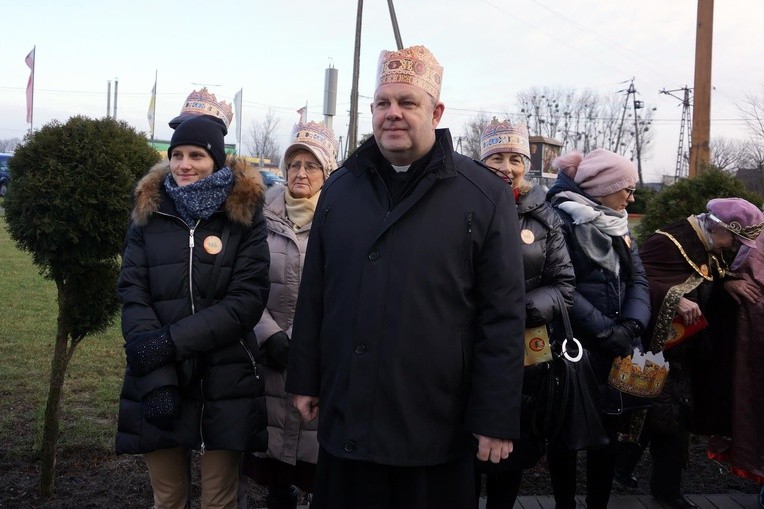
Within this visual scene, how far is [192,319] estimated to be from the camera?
9.89ft

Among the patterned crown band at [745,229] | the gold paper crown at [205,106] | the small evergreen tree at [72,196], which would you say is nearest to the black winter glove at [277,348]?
the small evergreen tree at [72,196]

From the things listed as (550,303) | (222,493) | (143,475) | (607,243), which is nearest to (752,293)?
(607,243)

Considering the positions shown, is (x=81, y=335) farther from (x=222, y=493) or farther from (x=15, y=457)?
(x=222, y=493)

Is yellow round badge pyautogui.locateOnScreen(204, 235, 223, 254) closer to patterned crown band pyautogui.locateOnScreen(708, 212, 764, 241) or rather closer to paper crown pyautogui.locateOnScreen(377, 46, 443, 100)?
paper crown pyautogui.locateOnScreen(377, 46, 443, 100)

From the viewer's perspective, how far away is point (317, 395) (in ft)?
9.08

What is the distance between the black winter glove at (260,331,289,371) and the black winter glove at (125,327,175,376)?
0.61 m

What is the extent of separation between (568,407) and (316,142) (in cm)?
187

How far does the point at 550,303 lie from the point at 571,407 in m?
0.48

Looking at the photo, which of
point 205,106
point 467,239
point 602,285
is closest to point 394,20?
point 205,106

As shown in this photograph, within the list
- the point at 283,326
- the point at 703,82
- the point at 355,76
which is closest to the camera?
the point at 283,326

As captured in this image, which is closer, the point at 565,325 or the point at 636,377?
the point at 565,325

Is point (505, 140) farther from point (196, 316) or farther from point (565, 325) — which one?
point (196, 316)

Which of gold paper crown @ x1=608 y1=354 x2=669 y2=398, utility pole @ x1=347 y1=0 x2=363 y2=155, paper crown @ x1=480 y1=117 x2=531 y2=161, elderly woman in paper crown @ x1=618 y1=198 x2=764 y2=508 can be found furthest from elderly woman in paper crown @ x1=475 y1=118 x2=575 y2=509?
utility pole @ x1=347 y1=0 x2=363 y2=155

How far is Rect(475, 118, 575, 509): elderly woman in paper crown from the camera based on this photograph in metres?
3.39
